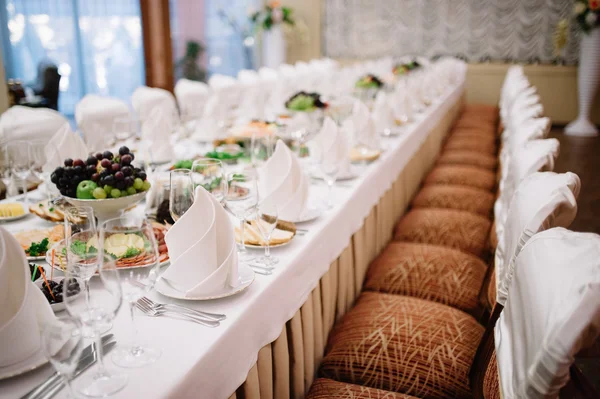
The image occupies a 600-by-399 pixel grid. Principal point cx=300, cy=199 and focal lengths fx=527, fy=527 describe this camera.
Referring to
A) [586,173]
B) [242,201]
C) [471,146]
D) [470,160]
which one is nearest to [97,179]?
[242,201]

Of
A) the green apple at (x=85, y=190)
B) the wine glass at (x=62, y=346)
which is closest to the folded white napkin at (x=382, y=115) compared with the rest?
the green apple at (x=85, y=190)

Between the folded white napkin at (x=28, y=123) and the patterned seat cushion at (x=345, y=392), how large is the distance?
2.23m

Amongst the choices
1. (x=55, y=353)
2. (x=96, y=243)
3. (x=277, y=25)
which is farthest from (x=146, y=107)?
(x=277, y=25)

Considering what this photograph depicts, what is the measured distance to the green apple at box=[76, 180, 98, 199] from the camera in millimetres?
1567

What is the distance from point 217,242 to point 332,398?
59 centimetres

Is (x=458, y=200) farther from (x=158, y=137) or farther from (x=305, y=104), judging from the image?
(x=158, y=137)

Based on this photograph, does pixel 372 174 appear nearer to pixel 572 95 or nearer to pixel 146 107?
pixel 146 107

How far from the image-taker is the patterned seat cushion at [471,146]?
4.77 meters

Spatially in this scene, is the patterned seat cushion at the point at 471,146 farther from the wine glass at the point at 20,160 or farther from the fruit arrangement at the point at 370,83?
the wine glass at the point at 20,160

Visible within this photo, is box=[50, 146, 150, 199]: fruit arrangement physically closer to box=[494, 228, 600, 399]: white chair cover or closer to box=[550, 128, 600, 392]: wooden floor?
box=[494, 228, 600, 399]: white chair cover

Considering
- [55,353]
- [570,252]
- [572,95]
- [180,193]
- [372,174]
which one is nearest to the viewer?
[55,353]

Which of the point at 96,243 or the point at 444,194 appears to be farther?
the point at 444,194

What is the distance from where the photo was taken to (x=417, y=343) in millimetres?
1692

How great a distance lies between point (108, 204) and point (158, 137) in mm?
904
